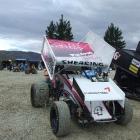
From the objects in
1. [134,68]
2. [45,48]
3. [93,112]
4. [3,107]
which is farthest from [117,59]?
[93,112]

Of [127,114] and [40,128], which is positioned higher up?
[127,114]

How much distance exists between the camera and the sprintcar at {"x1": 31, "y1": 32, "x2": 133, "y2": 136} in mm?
8609

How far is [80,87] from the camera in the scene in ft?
29.7

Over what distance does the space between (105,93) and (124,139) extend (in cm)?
119

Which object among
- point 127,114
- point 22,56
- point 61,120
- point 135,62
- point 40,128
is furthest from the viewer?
point 22,56

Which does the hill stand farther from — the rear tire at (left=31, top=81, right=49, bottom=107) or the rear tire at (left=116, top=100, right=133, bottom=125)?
the rear tire at (left=116, top=100, right=133, bottom=125)

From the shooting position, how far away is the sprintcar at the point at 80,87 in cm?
861

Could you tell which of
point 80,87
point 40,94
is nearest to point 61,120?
point 80,87

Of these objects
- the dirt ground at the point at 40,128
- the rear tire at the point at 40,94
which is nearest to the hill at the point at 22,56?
the rear tire at the point at 40,94

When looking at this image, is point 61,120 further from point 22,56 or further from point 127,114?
point 22,56

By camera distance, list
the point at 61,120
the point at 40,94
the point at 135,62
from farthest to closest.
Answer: the point at 135,62, the point at 40,94, the point at 61,120

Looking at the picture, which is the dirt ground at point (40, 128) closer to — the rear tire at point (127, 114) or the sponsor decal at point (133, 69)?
the rear tire at point (127, 114)

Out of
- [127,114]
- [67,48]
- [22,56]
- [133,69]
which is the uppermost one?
[67,48]

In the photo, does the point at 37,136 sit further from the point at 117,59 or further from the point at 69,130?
the point at 117,59
